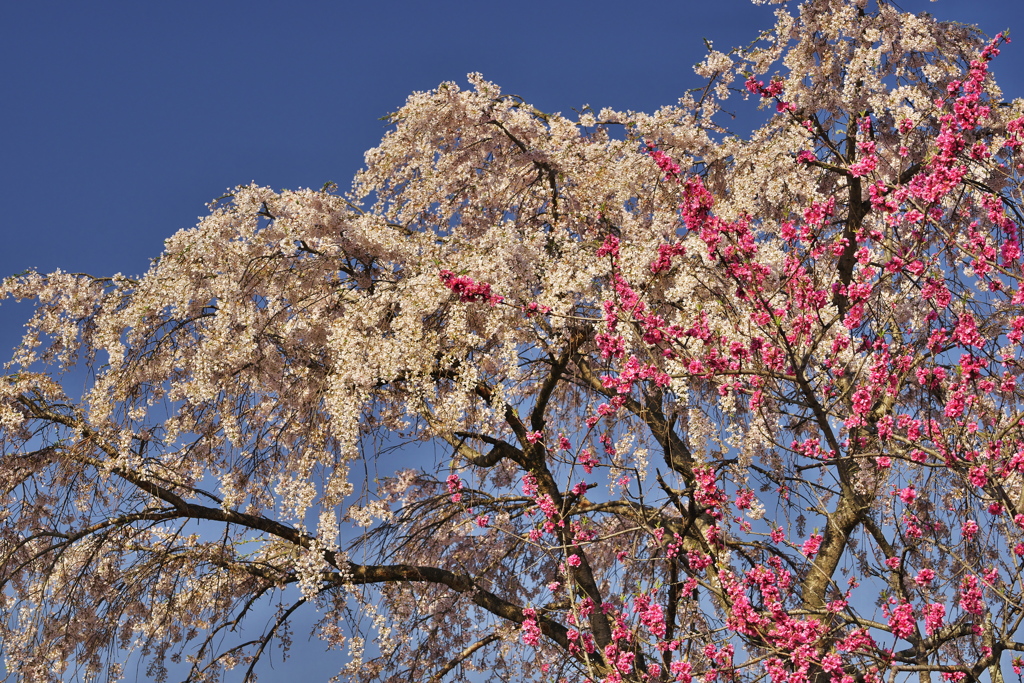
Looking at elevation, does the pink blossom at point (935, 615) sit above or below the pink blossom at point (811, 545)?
below

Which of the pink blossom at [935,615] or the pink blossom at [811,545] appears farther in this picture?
the pink blossom at [811,545]

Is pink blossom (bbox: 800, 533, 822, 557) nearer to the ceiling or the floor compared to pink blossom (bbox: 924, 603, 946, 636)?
nearer to the ceiling

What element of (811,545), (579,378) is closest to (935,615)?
(811,545)

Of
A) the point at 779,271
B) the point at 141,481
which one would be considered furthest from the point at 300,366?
the point at 779,271

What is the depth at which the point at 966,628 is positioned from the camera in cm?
577

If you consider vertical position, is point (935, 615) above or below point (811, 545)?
below

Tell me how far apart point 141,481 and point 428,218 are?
4.09 m

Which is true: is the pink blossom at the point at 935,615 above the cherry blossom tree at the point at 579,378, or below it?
below

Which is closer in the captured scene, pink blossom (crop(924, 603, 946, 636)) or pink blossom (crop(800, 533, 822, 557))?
pink blossom (crop(924, 603, 946, 636))

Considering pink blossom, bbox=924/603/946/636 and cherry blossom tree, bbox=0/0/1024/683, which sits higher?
cherry blossom tree, bbox=0/0/1024/683

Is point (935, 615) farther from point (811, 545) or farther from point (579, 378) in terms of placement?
point (579, 378)

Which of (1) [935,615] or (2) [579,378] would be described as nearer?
(1) [935,615]

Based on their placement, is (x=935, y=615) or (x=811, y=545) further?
(x=811, y=545)

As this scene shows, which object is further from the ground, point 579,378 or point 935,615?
point 579,378
